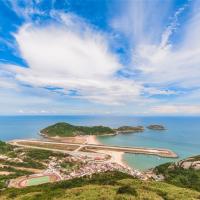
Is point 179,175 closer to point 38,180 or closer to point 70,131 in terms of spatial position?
point 38,180

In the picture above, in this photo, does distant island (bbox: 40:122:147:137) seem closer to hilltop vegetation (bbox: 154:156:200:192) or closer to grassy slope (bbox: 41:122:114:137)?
grassy slope (bbox: 41:122:114:137)

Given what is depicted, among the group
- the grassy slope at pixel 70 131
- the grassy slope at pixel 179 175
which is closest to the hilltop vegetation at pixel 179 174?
the grassy slope at pixel 179 175

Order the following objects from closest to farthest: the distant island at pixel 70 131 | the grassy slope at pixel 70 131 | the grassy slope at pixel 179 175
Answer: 1. the grassy slope at pixel 179 175
2. the distant island at pixel 70 131
3. the grassy slope at pixel 70 131

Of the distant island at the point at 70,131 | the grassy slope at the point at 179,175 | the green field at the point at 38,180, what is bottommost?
the green field at the point at 38,180

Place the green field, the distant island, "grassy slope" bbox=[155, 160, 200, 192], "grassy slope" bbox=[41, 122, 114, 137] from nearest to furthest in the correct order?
"grassy slope" bbox=[155, 160, 200, 192] < the green field < the distant island < "grassy slope" bbox=[41, 122, 114, 137]

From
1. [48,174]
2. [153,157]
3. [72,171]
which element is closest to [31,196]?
[48,174]

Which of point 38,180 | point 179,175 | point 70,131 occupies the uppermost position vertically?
point 70,131

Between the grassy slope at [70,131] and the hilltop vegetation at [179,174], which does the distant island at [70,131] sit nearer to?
the grassy slope at [70,131]

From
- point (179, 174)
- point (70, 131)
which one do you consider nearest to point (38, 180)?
point (179, 174)

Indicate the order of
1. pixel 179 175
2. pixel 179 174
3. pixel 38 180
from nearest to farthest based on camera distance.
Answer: pixel 38 180 → pixel 179 175 → pixel 179 174

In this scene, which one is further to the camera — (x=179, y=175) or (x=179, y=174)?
(x=179, y=174)

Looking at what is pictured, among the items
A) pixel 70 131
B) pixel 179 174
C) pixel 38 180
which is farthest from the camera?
pixel 70 131

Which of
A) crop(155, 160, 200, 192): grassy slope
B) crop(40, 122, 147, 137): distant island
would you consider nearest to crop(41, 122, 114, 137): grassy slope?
crop(40, 122, 147, 137): distant island
